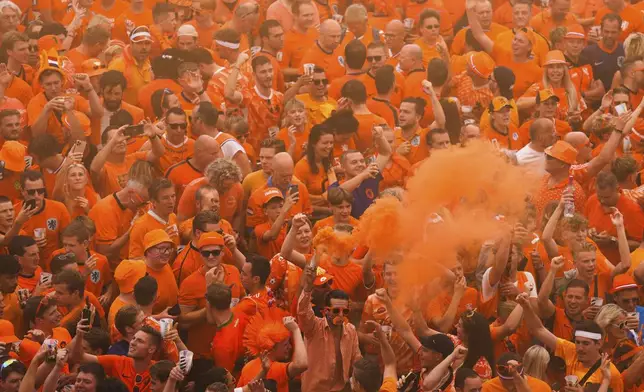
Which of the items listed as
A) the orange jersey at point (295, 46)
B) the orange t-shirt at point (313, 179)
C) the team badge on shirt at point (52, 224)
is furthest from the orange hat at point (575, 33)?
the team badge on shirt at point (52, 224)

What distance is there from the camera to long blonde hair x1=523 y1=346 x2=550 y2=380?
11.5 meters

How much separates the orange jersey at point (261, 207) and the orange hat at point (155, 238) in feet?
4.46

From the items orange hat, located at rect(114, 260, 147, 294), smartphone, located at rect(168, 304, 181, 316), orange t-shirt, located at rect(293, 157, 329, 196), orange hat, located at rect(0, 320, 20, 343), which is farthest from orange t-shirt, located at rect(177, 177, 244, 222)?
orange hat, located at rect(0, 320, 20, 343)

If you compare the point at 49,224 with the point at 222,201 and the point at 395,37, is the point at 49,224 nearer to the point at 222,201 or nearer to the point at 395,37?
the point at 222,201

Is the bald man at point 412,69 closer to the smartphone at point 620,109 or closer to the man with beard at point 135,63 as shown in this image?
the smartphone at point 620,109

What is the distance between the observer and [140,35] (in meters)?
15.9

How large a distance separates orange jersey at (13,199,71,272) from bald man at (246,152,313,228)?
1.68m

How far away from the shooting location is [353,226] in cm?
1307

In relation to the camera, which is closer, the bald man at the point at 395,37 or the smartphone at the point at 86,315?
the smartphone at the point at 86,315

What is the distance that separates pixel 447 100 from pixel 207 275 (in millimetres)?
4418

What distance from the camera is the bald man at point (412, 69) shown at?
53.3ft

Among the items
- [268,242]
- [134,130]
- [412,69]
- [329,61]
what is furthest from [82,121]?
[412,69]

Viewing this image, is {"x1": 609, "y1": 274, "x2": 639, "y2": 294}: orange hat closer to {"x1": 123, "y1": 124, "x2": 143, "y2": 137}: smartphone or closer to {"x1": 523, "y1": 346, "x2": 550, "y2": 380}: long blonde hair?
{"x1": 523, "y1": 346, "x2": 550, "y2": 380}: long blonde hair

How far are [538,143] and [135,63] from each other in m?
4.41
